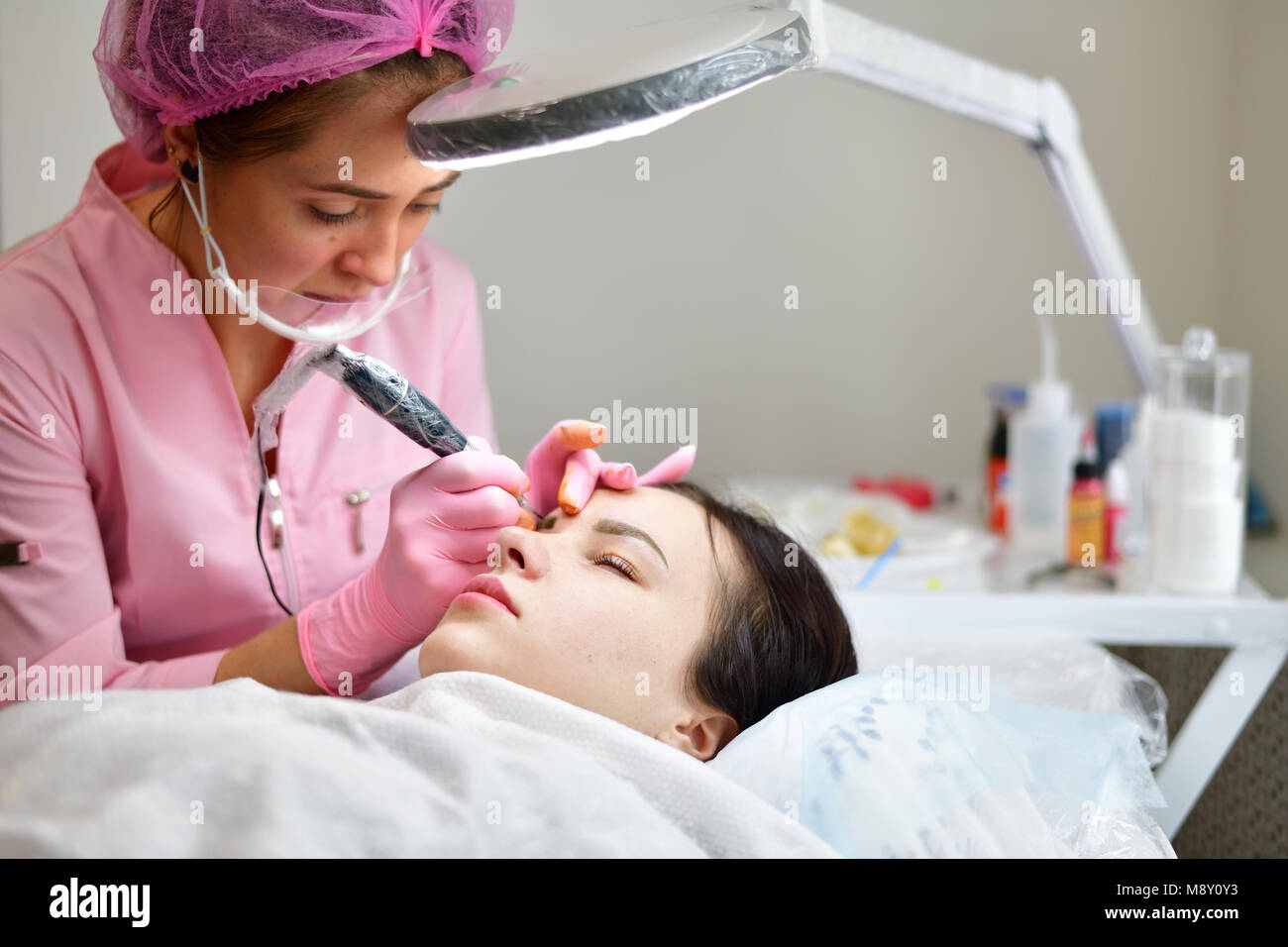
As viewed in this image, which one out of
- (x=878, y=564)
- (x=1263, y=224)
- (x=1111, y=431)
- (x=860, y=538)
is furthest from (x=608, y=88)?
(x=1263, y=224)

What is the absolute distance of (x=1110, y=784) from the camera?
1003mm

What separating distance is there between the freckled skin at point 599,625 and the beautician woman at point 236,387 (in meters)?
0.06

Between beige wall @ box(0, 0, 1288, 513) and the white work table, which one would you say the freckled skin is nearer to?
the white work table

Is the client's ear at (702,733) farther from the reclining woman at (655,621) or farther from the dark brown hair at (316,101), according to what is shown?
the dark brown hair at (316,101)

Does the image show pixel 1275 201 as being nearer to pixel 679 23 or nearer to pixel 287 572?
pixel 679 23

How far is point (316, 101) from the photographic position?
0.98 meters

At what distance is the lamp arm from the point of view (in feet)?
3.63

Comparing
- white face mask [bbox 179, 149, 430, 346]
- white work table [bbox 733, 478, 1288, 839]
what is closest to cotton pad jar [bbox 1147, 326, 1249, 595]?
white work table [bbox 733, 478, 1288, 839]

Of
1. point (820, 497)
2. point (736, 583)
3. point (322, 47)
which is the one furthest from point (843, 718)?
point (820, 497)

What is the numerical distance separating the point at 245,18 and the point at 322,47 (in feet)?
0.25

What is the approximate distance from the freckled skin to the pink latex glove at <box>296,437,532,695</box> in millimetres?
42

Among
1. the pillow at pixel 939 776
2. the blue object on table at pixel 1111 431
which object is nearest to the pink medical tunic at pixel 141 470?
the pillow at pixel 939 776

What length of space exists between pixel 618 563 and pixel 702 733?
0.59 feet
